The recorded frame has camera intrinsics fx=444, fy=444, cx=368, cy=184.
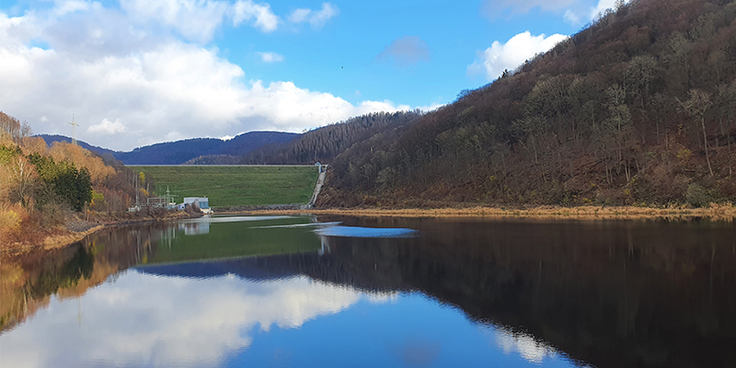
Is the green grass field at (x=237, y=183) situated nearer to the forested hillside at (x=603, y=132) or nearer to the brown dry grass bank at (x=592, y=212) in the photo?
the forested hillside at (x=603, y=132)

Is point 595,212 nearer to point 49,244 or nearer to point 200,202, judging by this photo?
point 49,244

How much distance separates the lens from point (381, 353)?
9094 millimetres

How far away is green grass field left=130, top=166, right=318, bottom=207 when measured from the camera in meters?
93.1

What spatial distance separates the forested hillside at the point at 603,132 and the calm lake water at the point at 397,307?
2345cm

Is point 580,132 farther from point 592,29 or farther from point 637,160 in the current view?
point 592,29

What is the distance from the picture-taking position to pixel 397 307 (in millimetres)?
12625

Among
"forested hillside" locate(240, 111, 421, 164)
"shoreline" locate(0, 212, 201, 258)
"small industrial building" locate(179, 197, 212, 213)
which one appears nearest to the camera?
"shoreline" locate(0, 212, 201, 258)

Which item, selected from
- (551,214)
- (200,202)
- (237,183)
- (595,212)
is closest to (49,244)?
(551,214)

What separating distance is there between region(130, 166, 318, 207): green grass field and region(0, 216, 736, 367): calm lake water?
7060 cm

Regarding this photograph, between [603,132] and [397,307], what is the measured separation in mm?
52060

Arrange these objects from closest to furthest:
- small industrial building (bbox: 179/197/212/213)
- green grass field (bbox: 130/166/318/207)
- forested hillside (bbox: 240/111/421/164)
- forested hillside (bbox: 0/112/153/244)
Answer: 1. forested hillside (bbox: 0/112/153/244)
2. small industrial building (bbox: 179/197/212/213)
3. green grass field (bbox: 130/166/318/207)
4. forested hillside (bbox: 240/111/421/164)

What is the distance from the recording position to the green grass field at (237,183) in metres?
93.1

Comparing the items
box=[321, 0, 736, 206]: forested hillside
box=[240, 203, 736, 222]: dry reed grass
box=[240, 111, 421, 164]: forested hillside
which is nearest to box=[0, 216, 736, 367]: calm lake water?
box=[240, 203, 736, 222]: dry reed grass

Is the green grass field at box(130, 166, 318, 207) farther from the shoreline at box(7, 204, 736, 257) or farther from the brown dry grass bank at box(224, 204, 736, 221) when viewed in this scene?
the brown dry grass bank at box(224, 204, 736, 221)
